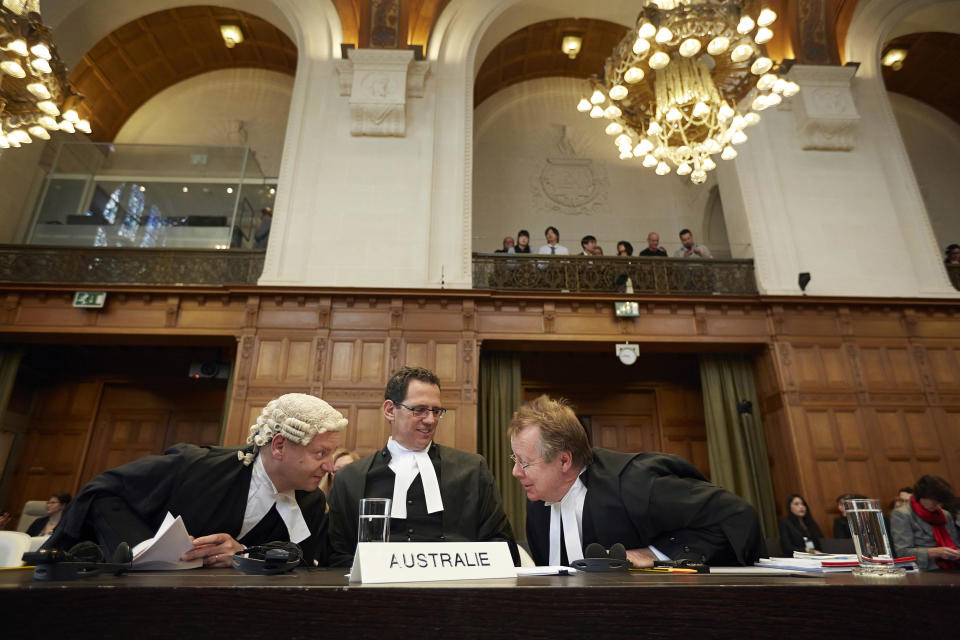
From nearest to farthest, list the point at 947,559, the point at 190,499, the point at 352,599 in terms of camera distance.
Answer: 1. the point at 352,599
2. the point at 190,499
3. the point at 947,559

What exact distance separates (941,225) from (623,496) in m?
13.5

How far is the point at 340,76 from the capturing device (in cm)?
931

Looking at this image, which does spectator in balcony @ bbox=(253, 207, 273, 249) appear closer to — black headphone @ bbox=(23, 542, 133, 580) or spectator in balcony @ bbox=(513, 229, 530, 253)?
spectator in balcony @ bbox=(513, 229, 530, 253)

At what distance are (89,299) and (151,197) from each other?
1992 millimetres

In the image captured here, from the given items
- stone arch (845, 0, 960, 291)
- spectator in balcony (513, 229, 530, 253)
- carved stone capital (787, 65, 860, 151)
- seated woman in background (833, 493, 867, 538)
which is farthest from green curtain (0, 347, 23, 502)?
stone arch (845, 0, 960, 291)

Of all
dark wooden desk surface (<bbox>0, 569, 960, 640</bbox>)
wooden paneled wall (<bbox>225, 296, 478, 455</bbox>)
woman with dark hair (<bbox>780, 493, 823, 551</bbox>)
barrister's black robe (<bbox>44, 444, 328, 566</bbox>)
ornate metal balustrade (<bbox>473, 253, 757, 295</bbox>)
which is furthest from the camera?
ornate metal balustrade (<bbox>473, 253, 757, 295</bbox>)

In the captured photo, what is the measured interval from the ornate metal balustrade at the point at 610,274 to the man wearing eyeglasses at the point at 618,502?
19.6 ft

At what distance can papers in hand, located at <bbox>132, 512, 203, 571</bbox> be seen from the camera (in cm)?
161

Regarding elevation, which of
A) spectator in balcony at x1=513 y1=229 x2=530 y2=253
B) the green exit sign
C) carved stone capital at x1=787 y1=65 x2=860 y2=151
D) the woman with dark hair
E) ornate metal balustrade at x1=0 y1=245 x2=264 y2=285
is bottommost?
the woman with dark hair

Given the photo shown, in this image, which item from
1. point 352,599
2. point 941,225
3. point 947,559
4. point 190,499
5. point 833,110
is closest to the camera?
point 352,599

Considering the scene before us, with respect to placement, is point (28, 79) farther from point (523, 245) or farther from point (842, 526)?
point (842, 526)

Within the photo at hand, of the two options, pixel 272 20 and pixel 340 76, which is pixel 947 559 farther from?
pixel 272 20

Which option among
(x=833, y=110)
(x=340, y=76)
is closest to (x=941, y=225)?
(x=833, y=110)

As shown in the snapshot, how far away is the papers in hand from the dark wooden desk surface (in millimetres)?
831
